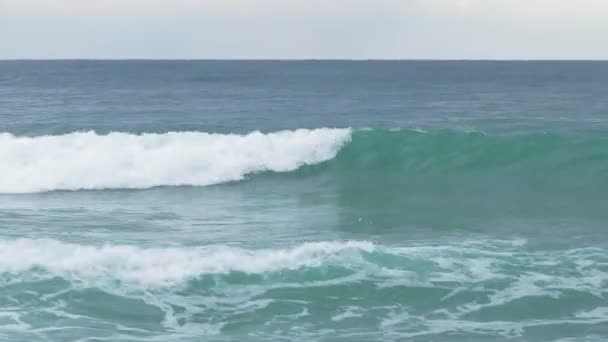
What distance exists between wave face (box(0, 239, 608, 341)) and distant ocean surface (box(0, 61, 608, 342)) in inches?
1.6

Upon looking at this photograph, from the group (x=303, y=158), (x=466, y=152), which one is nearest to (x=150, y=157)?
(x=303, y=158)

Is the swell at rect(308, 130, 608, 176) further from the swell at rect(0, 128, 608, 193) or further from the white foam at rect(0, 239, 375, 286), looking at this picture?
the white foam at rect(0, 239, 375, 286)

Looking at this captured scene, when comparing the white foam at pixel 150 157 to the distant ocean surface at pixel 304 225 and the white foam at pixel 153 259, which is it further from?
the white foam at pixel 153 259

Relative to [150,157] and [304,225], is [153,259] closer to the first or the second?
[304,225]

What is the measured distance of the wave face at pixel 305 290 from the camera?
1159 centimetres

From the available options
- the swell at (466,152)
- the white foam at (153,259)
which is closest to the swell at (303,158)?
the swell at (466,152)

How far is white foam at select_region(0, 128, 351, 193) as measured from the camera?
78.0ft

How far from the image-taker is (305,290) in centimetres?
1302

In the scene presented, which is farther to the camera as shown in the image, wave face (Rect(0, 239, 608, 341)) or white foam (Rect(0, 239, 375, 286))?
white foam (Rect(0, 239, 375, 286))

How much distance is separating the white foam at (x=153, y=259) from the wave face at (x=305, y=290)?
2 centimetres

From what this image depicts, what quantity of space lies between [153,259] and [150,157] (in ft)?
39.0

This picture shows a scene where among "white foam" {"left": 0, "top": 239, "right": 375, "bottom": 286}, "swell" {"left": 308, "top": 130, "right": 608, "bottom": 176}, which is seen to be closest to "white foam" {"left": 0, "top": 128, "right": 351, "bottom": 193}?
"swell" {"left": 308, "top": 130, "right": 608, "bottom": 176}

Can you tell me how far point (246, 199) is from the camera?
69.1 ft

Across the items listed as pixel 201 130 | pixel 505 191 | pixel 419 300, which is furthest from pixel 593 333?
pixel 201 130
